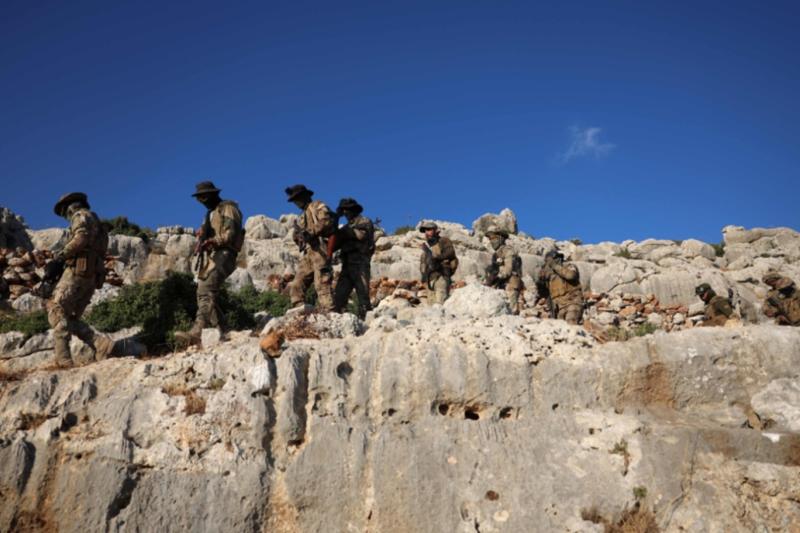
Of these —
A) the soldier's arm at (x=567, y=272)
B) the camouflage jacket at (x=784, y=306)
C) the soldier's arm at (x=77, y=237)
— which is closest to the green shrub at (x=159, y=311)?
the soldier's arm at (x=77, y=237)

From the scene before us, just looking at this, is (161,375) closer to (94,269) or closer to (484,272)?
(94,269)

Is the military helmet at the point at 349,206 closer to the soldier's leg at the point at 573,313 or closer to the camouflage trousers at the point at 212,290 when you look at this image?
the camouflage trousers at the point at 212,290

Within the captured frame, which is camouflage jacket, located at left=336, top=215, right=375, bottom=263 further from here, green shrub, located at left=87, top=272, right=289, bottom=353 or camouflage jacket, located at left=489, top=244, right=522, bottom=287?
camouflage jacket, located at left=489, top=244, right=522, bottom=287

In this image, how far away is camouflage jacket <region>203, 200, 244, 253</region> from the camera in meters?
8.80

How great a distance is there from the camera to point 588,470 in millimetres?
5855

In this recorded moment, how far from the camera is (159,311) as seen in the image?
9992mm

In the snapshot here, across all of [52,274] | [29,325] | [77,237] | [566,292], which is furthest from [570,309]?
[29,325]

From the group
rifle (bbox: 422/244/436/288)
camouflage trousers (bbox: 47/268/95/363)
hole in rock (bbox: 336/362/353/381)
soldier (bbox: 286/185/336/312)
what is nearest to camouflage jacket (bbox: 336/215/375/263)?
soldier (bbox: 286/185/336/312)

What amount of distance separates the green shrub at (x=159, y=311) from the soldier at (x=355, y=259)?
5.61 feet

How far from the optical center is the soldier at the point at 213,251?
861 centimetres

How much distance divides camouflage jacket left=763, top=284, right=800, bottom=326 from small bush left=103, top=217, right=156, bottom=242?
60.3ft

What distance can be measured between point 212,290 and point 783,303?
12422 millimetres

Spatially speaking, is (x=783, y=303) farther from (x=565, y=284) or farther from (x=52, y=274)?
(x=52, y=274)

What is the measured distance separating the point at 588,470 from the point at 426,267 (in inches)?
288
